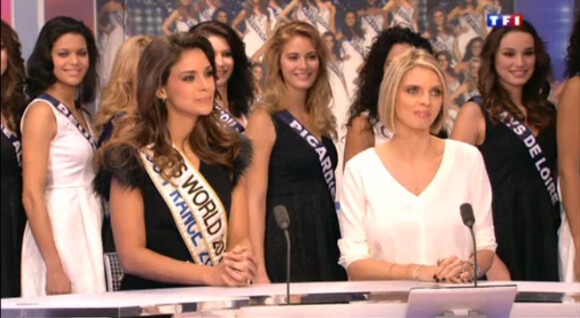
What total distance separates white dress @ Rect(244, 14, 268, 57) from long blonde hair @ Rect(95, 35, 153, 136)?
0.79 meters

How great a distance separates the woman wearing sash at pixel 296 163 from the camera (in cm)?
503

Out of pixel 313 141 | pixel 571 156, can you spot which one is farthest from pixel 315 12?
pixel 571 156

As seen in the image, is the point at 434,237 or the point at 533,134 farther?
the point at 533,134

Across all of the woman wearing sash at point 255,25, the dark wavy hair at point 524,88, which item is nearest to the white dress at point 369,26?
the woman wearing sash at point 255,25

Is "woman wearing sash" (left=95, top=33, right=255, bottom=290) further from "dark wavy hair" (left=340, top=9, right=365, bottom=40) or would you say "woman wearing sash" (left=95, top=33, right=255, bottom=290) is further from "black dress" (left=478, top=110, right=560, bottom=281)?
"dark wavy hair" (left=340, top=9, right=365, bottom=40)

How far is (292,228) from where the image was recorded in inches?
200

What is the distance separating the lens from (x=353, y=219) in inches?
157

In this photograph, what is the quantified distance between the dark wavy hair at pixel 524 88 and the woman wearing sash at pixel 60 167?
1.60m

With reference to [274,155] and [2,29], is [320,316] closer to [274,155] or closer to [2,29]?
[2,29]

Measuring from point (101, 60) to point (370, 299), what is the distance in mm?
2514

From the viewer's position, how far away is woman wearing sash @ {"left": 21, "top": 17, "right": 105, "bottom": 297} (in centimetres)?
452

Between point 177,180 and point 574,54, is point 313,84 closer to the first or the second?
point 574,54

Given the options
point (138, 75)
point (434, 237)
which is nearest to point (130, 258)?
point (138, 75)

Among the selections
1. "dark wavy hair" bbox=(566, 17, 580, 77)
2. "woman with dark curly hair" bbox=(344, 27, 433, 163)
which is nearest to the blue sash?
"woman with dark curly hair" bbox=(344, 27, 433, 163)
